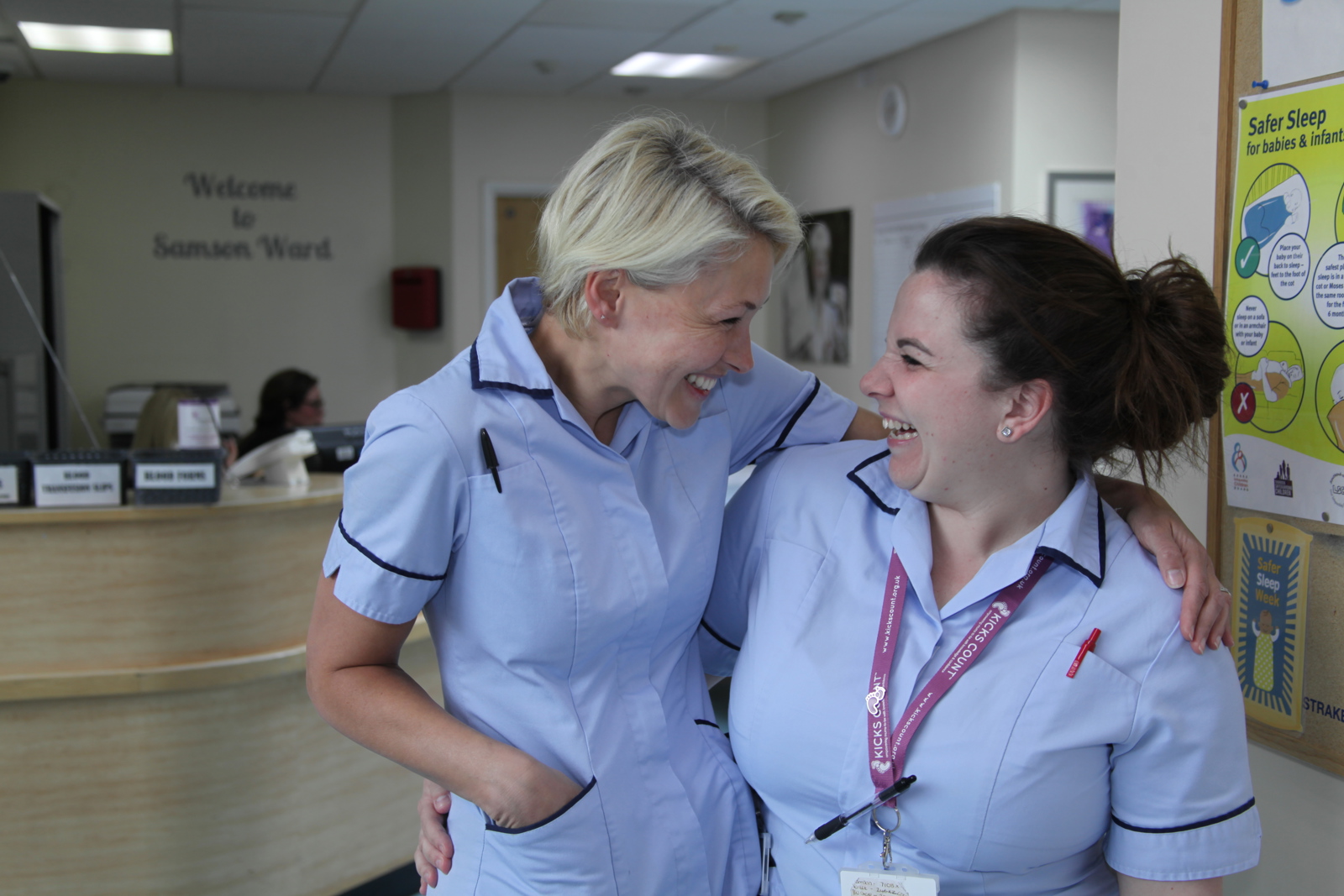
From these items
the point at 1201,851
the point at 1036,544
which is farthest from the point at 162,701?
the point at 1201,851

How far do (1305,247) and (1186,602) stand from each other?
0.51 metres

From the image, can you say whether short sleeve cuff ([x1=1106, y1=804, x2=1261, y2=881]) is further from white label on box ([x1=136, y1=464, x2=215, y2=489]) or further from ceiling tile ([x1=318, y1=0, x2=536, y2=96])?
ceiling tile ([x1=318, y1=0, x2=536, y2=96])

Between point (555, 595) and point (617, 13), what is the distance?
172 inches

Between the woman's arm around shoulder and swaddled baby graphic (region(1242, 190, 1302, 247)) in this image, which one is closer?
the woman's arm around shoulder

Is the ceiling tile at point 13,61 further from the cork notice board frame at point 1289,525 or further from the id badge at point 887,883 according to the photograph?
the id badge at point 887,883

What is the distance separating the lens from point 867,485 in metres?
1.50

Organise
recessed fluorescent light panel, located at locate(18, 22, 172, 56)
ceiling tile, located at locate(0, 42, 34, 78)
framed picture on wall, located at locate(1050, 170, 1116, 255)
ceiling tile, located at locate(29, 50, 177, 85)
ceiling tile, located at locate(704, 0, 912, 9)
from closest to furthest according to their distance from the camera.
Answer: ceiling tile, located at locate(704, 0, 912, 9) → framed picture on wall, located at locate(1050, 170, 1116, 255) → recessed fluorescent light panel, located at locate(18, 22, 172, 56) → ceiling tile, located at locate(0, 42, 34, 78) → ceiling tile, located at locate(29, 50, 177, 85)

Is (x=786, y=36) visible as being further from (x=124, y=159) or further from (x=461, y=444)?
(x=461, y=444)

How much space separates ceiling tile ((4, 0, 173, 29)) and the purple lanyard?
4875mm

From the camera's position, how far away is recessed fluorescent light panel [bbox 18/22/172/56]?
5.41 m

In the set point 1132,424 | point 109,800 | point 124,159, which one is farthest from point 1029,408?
point 124,159

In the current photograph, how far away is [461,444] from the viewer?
1.27m

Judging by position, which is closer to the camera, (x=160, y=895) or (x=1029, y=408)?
(x=1029, y=408)

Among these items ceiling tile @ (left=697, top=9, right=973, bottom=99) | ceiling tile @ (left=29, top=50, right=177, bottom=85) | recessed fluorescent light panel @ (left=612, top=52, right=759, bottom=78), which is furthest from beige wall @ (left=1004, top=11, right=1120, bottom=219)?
ceiling tile @ (left=29, top=50, right=177, bottom=85)
